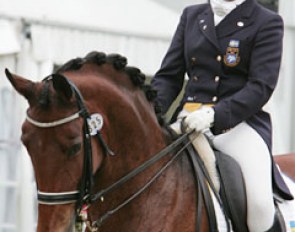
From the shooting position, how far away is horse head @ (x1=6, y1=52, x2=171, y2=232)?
11.8 feet

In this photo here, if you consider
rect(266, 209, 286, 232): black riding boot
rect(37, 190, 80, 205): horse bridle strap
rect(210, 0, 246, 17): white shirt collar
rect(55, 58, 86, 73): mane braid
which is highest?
rect(210, 0, 246, 17): white shirt collar

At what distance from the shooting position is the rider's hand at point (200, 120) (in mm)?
4168

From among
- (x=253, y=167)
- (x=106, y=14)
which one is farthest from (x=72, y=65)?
(x=106, y=14)

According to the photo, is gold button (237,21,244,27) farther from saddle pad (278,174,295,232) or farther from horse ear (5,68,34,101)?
horse ear (5,68,34,101)

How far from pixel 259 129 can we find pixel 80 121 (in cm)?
124

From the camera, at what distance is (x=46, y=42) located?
7551 millimetres

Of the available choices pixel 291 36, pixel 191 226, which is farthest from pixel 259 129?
pixel 291 36

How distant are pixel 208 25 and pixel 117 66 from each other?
0.73 meters

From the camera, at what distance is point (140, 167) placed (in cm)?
404

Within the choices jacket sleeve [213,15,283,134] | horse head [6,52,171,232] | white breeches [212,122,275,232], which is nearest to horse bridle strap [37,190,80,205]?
horse head [6,52,171,232]

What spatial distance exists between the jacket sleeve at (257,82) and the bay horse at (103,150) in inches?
12.7

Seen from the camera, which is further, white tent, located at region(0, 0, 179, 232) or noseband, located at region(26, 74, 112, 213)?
white tent, located at region(0, 0, 179, 232)

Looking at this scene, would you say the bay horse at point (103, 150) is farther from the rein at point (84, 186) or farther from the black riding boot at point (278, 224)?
the black riding boot at point (278, 224)

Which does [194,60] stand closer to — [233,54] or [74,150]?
[233,54]
